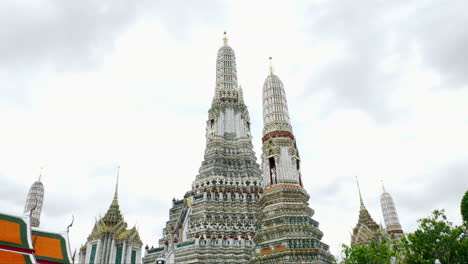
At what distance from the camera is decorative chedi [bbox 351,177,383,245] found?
154ft

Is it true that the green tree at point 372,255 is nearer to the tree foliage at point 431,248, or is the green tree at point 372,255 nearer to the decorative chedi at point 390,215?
the tree foliage at point 431,248

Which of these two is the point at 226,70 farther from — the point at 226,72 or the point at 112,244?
the point at 112,244

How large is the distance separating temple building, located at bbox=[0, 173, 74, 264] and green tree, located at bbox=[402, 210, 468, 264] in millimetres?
19009

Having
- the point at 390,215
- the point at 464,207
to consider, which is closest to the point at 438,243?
the point at 464,207

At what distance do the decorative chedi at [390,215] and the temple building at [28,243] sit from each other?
164ft

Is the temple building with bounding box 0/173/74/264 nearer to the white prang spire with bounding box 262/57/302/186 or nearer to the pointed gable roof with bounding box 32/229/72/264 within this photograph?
the pointed gable roof with bounding box 32/229/72/264

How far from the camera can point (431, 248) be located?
19.5 metres

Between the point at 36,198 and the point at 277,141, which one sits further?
the point at 36,198

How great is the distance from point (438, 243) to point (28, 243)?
20802mm

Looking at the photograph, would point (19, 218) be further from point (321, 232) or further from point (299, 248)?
point (321, 232)

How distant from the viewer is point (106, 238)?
133ft

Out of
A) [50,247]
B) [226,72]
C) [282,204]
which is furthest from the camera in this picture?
[226,72]

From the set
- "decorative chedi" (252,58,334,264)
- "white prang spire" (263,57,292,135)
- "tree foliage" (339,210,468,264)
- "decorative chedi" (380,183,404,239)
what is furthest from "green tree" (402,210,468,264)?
"decorative chedi" (380,183,404,239)

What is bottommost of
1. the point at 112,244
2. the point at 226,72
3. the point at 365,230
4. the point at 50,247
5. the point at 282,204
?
the point at 50,247
